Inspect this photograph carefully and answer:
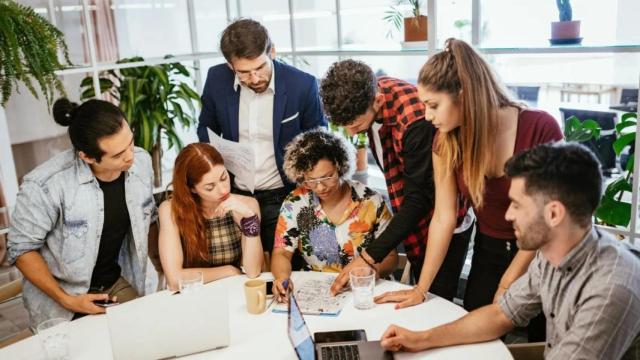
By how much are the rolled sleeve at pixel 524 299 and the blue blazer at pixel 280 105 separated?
4.31ft

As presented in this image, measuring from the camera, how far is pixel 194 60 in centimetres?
429

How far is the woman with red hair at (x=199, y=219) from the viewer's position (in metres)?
2.22

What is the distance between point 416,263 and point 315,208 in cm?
45

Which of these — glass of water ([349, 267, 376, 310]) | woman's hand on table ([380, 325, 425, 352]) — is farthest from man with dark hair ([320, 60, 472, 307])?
woman's hand on table ([380, 325, 425, 352])

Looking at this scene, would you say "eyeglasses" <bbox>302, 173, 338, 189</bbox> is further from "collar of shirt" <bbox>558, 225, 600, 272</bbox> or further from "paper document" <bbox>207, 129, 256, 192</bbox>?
"collar of shirt" <bbox>558, 225, 600, 272</bbox>

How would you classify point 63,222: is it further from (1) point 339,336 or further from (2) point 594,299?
(2) point 594,299

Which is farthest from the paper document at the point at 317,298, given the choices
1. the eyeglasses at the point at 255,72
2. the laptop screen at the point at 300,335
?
the eyeglasses at the point at 255,72

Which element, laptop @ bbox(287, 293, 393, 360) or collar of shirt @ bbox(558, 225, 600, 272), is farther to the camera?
laptop @ bbox(287, 293, 393, 360)

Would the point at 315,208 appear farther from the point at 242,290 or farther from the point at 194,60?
the point at 194,60

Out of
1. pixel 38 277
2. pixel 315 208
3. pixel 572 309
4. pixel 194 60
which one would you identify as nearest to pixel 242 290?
pixel 315 208

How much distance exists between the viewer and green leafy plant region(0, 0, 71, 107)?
186 centimetres

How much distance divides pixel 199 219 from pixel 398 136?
33.2 inches

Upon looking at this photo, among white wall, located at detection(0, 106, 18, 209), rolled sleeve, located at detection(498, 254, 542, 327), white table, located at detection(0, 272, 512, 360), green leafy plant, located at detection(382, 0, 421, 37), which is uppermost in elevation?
green leafy plant, located at detection(382, 0, 421, 37)

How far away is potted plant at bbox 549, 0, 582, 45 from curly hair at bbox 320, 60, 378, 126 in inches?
45.2
